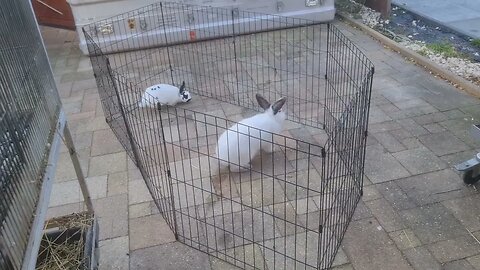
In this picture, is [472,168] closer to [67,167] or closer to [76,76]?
[67,167]

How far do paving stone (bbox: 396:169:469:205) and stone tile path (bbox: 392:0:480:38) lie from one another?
3.06 m

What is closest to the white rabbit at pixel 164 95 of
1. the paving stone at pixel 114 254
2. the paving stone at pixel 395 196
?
the paving stone at pixel 114 254

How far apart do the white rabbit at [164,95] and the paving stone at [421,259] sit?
7.65 ft

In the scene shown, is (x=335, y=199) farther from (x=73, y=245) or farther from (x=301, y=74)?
(x=301, y=74)

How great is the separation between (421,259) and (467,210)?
1.78ft

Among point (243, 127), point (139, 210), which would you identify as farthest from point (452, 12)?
point (139, 210)

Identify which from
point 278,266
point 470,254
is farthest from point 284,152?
point 470,254

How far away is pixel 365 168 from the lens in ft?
10.0

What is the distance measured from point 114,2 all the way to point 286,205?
3.84m

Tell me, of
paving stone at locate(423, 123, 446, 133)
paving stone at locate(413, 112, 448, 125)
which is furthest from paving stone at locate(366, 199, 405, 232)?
paving stone at locate(413, 112, 448, 125)

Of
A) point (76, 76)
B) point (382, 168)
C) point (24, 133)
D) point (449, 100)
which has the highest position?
point (24, 133)

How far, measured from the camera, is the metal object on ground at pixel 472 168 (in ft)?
8.80

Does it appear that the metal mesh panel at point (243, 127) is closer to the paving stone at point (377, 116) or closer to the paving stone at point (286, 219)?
the paving stone at point (286, 219)

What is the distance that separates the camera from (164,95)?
393cm
